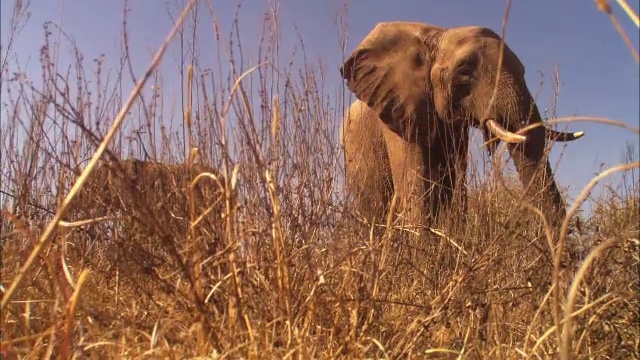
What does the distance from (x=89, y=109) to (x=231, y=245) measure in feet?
3.49

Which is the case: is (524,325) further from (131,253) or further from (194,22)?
(194,22)

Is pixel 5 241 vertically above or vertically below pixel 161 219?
below

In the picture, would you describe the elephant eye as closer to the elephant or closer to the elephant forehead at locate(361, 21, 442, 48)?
the elephant

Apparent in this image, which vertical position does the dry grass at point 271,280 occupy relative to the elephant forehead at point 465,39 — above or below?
below

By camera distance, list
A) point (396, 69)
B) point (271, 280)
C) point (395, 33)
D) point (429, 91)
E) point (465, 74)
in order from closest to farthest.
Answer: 1. point (271, 280)
2. point (465, 74)
3. point (429, 91)
4. point (396, 69)
5. point (395, 33)

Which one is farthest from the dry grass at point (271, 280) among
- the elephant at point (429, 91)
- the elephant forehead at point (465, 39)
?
the elephant forehead at point (465, 39)

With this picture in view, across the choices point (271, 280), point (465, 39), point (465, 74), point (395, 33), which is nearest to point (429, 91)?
point (465, 74)

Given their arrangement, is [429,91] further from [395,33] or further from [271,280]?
[271,280]

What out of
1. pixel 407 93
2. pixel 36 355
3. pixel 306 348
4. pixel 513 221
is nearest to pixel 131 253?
pixel 36 355

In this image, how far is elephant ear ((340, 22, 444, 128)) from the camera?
19.4ft

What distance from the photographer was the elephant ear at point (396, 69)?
19.4 feet

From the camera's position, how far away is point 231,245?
1548 mm

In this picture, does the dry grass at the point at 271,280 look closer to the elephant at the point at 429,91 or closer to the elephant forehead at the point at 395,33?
the elephant at the point at 429,91

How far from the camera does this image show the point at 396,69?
6.13 meters
